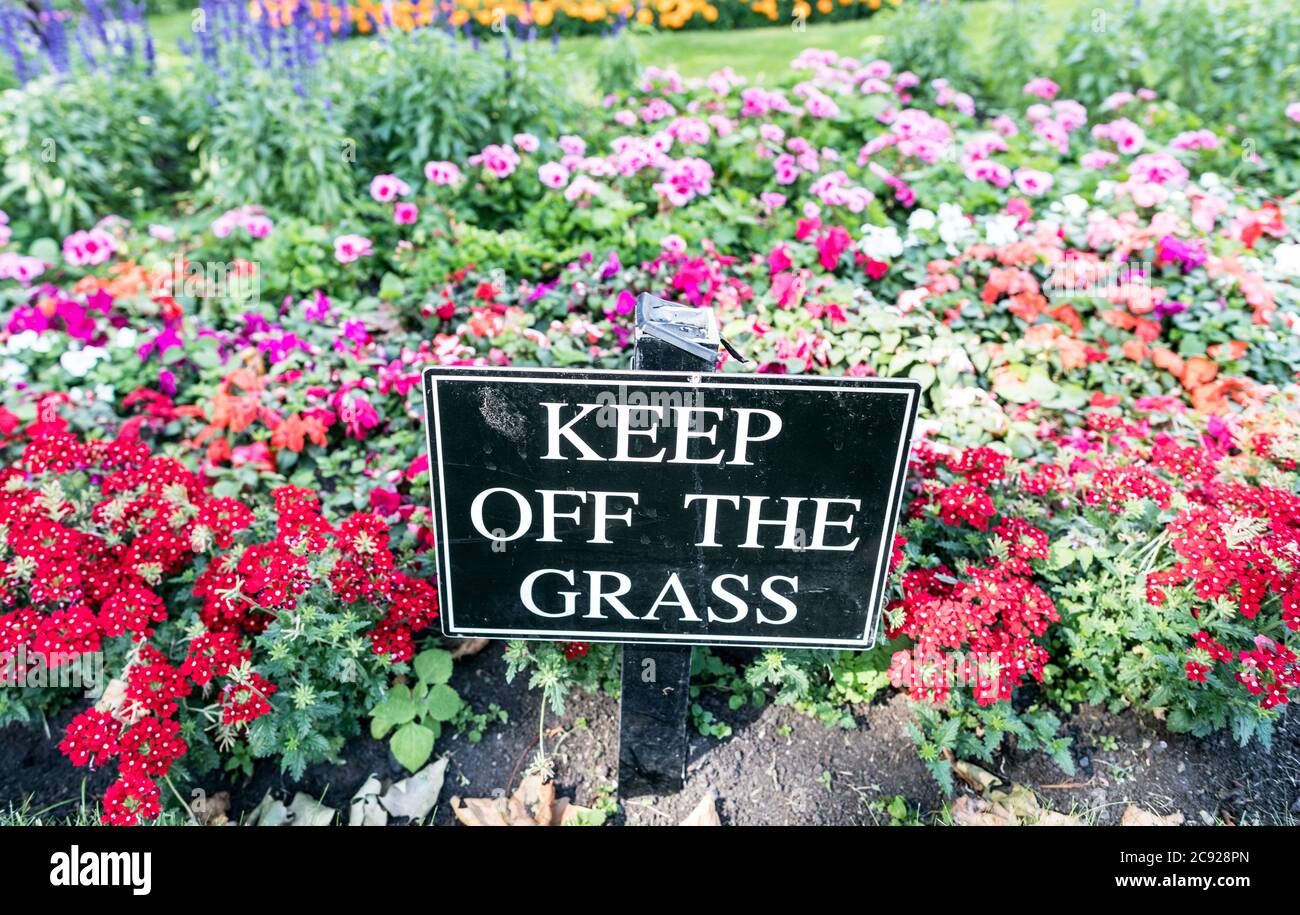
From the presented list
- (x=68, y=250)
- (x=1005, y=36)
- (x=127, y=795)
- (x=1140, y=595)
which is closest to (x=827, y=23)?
(x=1005, y=36)

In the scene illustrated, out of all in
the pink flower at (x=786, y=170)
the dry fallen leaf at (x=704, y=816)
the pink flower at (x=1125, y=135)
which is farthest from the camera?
the pink flower at (x=1125, y=135)

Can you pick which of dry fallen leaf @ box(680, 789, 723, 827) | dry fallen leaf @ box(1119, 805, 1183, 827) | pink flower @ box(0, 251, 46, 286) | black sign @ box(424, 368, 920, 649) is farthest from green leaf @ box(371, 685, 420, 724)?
pink flower @ box(0, 251, 46, 286)

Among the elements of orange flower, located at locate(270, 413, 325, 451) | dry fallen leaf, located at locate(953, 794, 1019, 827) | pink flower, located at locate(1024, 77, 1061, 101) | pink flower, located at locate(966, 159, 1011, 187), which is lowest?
dry fallen leaf, located at locate(953, 794, 1019, 827)

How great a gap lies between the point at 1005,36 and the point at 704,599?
5.01 meters

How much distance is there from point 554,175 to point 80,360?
6.05 feet

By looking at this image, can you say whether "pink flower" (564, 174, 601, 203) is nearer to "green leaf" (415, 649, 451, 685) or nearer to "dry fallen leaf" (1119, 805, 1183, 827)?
"green leaf" (415, 649, 451, 685)

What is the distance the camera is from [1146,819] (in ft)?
6.35

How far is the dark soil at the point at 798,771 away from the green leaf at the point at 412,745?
0.20 feet

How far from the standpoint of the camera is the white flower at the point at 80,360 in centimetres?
308

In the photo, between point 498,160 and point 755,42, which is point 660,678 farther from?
point 755,42

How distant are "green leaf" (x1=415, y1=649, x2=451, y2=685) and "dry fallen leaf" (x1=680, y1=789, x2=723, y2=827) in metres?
0.66

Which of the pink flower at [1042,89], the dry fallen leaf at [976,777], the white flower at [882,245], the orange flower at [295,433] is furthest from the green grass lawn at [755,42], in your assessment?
the dry fallen leaf at [976,777]

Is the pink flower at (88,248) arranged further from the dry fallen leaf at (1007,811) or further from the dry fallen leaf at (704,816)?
the dry fallen leaf at (1007,811)

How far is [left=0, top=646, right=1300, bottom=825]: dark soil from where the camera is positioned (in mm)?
1992
